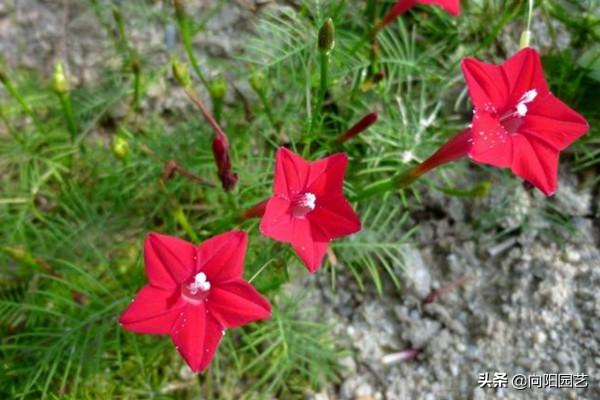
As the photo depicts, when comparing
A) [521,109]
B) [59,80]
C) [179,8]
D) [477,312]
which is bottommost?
[477,312]

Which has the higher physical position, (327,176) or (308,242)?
(327,176)

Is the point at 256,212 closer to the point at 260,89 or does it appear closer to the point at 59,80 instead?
the point at 260,89

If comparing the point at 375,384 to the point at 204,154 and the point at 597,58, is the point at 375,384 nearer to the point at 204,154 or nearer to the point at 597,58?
the point at 204,154

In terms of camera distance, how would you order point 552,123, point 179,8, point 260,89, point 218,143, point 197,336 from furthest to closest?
point 260,89 < point 179,8 < point 218,143 < point 552,123 < point 197,336

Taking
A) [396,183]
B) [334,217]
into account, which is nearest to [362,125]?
[396,183]

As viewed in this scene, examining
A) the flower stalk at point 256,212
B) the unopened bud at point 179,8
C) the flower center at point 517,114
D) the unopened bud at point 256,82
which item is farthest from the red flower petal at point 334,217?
the unopened bud at point 179,8

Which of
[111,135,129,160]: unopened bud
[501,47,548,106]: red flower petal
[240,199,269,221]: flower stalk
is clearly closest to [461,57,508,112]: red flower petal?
[501,47,548,106]: red flower petal

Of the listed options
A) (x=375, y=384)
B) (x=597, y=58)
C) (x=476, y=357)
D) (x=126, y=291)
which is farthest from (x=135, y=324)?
(x=597, y=58)
